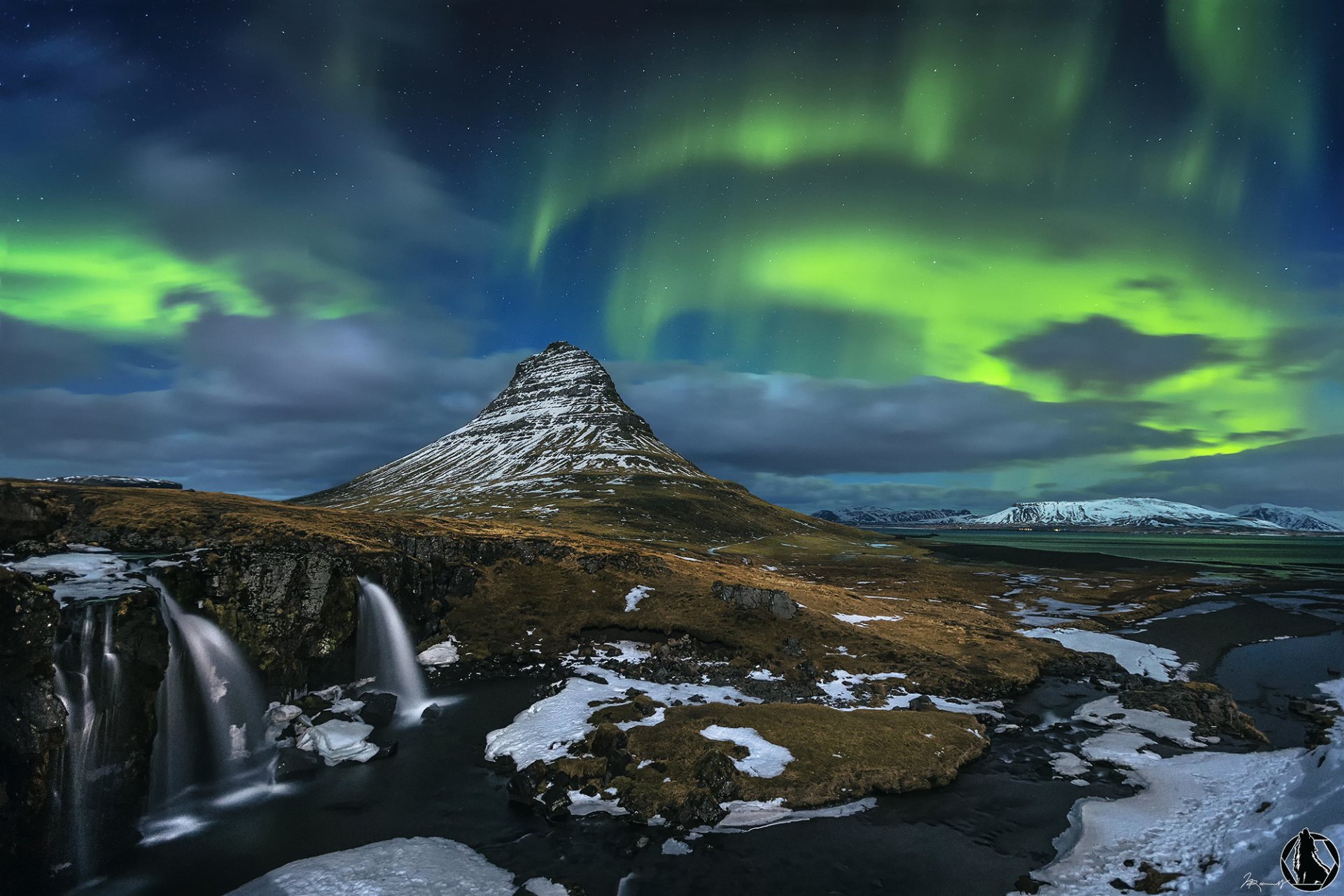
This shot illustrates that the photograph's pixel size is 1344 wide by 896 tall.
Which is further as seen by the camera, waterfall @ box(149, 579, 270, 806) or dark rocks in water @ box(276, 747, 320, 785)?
dark rocks in water @ box(276, 747, 320, 785)

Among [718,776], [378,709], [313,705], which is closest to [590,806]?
[718,776]

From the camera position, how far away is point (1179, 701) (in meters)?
40.1

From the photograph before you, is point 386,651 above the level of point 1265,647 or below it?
above

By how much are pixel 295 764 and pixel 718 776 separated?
22711mm

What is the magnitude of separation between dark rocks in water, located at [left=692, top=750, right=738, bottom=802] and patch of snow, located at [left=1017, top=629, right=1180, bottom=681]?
1641 inches

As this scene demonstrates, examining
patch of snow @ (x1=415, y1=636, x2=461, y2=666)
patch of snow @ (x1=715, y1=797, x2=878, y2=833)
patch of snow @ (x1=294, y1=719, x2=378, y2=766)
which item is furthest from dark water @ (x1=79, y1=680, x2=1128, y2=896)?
patch of snow @ (x1=415, y1=636, x2=461, y2=666)

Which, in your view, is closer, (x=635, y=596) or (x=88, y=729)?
(x=88, y=729)

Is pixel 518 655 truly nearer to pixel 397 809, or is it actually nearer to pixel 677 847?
pixel 397 809

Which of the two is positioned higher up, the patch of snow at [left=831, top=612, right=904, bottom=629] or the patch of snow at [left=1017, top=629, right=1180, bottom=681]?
the patch of snow at [left=831, top=612, right=904, bottom=629]

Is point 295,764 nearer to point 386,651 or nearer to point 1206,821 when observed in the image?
point 386,651

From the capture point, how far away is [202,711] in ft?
106

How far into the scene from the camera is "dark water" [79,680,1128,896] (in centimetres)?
2286

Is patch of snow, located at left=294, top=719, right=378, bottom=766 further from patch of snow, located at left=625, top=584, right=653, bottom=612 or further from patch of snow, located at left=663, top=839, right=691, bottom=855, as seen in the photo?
patch of snow, located at left=625, top=584, right=653, bottom=612

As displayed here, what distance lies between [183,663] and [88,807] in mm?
8021
